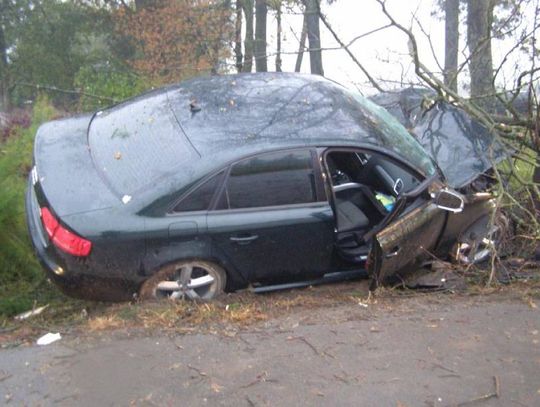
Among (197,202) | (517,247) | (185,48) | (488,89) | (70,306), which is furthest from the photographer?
(185,48)

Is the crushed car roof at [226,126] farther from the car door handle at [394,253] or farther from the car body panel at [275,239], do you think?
the car door handle at [394,253]

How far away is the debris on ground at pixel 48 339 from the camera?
368cm

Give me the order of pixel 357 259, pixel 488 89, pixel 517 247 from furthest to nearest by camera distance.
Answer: pixel 488 89, pixel 517 247, pixel 357 259

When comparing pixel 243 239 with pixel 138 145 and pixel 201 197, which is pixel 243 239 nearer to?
pixel 201 197

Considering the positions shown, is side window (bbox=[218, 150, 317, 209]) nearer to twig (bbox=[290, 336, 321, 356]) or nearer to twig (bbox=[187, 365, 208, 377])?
twig (bbox=[290, 336, 321, 356])

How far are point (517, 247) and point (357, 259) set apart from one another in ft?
5.93

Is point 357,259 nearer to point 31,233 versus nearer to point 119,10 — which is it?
point 31,233

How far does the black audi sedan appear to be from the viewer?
408 centimetres

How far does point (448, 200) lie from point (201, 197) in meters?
1.83

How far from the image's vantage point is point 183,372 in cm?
336

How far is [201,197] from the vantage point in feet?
14.0

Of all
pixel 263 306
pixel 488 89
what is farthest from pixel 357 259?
pixel 488 89

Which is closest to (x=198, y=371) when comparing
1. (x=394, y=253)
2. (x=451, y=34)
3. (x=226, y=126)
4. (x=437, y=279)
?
(x=394, y=253)

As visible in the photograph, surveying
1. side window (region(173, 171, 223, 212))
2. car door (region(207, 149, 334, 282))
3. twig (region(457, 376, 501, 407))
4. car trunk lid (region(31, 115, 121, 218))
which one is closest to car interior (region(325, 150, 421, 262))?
car door (region(207, 149, 334, 282))
